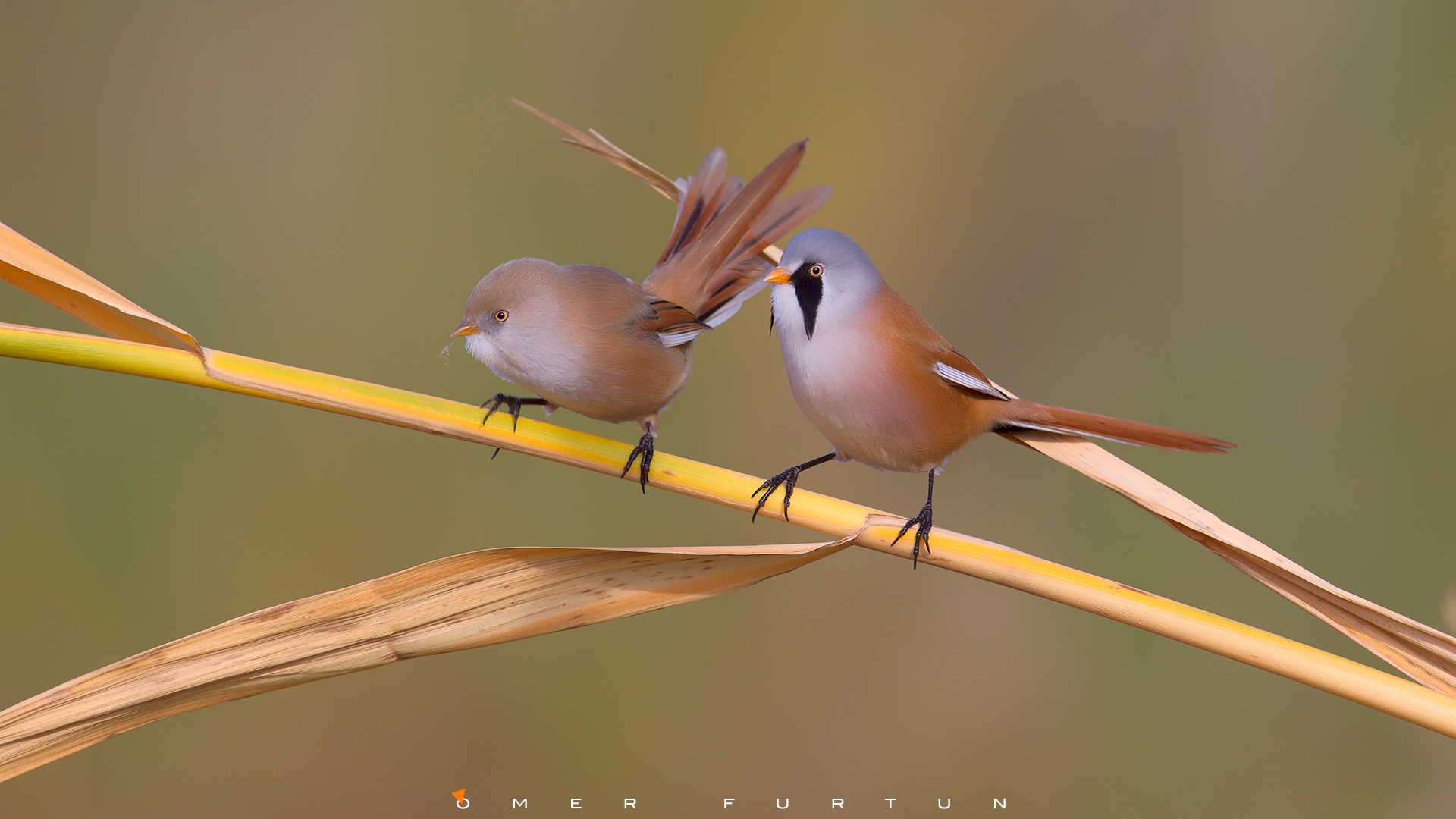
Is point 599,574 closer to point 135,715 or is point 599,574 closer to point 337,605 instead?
point 337,605

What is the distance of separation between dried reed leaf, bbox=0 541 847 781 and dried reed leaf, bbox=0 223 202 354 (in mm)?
302

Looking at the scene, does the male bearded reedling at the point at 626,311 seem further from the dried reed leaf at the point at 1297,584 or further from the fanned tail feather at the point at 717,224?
the dried reed leaf at the point at 1297,584

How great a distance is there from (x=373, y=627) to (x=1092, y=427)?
0.78 metres

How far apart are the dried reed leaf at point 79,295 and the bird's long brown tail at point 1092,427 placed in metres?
0.85

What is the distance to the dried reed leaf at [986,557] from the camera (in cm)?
86

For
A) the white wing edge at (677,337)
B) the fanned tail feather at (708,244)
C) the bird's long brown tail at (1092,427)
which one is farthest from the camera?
the white wing edge at (677,337)

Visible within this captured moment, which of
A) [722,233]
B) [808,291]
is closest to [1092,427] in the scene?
[808,291]

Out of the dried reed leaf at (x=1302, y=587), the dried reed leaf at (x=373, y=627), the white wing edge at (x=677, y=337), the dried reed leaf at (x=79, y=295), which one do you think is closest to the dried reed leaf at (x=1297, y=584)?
the dried reed leaf at (x=1302, y=587)

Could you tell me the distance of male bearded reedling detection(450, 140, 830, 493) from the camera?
1016 millimetres

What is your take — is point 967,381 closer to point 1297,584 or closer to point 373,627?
→ point 1297,584

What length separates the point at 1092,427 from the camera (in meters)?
0.94

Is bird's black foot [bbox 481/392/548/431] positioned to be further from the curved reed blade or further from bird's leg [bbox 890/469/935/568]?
bird's leg [bbox 890/469/935/568]

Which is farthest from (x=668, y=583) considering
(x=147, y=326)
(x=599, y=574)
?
(x=147, y=326)

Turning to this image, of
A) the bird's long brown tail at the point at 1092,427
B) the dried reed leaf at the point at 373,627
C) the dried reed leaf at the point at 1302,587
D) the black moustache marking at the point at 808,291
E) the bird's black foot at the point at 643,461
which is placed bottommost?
the dried reed leaf at the point at 373,627
